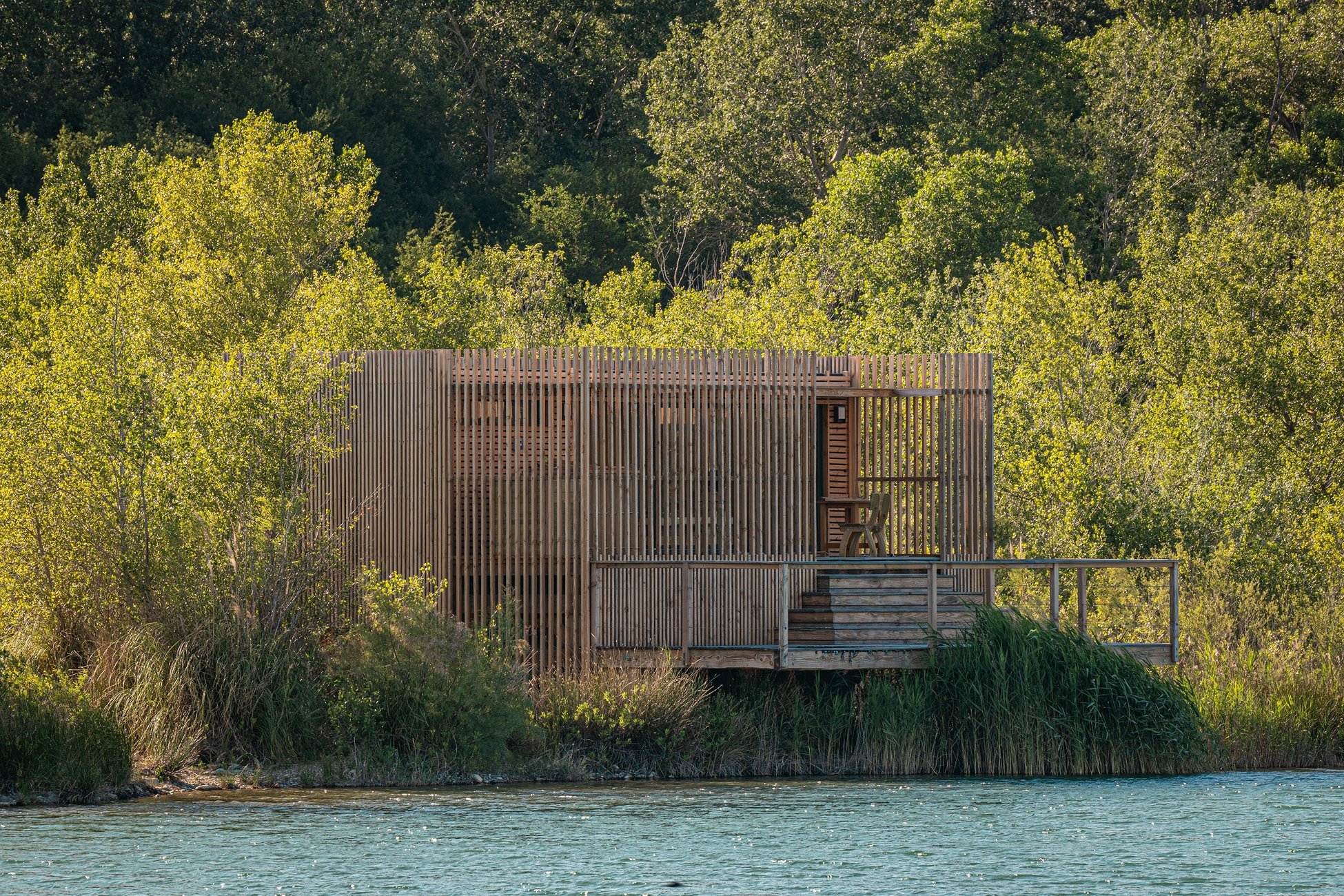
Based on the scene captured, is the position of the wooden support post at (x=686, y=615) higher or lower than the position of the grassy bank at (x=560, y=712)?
higher

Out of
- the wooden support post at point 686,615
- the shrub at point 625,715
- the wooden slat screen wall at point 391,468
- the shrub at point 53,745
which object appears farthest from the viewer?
the wooden slat screen wall at point 391,468

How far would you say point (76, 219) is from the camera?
34406 millimetres

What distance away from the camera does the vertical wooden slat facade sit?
1845 centimetres

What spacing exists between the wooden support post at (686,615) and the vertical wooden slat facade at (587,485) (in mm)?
26

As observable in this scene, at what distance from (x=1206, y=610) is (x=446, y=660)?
9.15 metres

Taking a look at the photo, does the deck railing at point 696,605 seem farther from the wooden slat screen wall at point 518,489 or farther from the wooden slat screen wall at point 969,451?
the wooden slat screen wall at point 969,451

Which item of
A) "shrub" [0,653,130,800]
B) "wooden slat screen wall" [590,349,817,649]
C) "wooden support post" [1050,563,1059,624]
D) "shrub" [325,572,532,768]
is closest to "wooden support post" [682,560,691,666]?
"wooden slat screen wall" [590,349,817,649]

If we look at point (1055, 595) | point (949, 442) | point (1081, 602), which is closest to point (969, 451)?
point (949, 442)

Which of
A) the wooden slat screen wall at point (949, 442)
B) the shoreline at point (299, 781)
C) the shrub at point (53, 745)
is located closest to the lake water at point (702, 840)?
the shoreline at point (299, 781)

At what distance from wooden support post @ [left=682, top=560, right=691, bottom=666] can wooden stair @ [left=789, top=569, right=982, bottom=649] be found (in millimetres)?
1077

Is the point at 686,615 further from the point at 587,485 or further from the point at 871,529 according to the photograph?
the point at 871,529

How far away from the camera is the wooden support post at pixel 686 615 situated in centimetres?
1817

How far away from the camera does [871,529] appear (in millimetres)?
19938

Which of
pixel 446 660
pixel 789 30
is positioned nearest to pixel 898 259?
pixel 789 30
